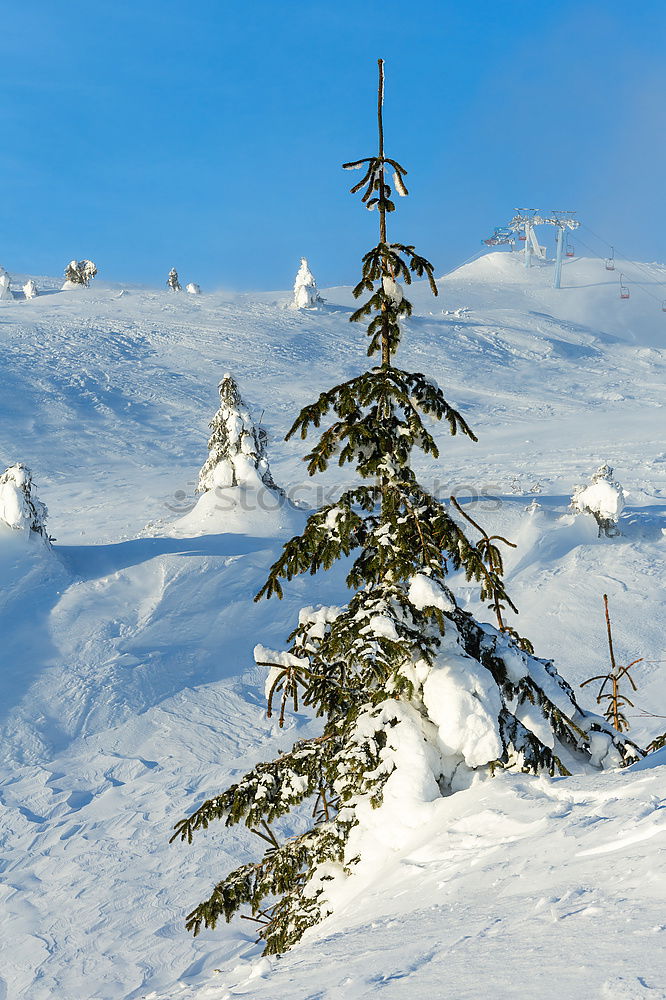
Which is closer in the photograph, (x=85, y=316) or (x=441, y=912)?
(x=441, y=912)

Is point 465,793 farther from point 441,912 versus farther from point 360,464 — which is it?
point 360,464

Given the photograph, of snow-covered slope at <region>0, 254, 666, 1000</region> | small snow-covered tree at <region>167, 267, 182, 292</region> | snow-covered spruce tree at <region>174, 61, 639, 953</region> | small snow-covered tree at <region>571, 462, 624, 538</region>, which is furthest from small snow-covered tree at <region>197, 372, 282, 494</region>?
small snow-covered tree at <region>167, 267, 182, 292</region>

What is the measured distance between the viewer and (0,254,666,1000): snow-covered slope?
3.29 metres

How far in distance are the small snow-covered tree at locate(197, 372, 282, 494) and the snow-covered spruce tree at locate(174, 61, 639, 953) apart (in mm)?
14958

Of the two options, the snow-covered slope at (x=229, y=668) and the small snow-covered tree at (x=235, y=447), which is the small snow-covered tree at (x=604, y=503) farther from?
the small snow-covered tree at (x=235, y=447)

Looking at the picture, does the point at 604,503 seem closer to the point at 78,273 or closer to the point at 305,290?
the point at 305,290

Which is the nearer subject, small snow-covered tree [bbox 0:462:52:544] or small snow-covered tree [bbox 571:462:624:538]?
small snow-covered tree [bbox 0:462:52:544]

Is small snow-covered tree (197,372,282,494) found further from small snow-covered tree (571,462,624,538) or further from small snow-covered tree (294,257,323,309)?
small snow-covered tree (294,257,323,309)

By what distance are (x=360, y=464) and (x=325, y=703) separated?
1.44m

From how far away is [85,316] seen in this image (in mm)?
49969

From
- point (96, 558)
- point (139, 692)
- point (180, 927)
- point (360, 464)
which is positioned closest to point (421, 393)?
point (360, 464)

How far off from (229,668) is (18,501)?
552 centimetres

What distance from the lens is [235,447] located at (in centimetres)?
2000

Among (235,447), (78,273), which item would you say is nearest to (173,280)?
(78,273)
